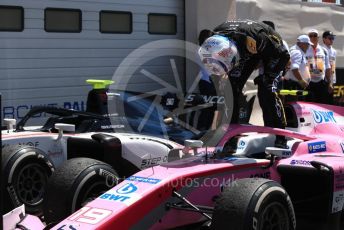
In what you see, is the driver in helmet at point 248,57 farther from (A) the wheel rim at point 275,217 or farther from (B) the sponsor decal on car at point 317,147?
(A) the wheel rim at point 275,217

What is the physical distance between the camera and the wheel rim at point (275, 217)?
3510 millimetres

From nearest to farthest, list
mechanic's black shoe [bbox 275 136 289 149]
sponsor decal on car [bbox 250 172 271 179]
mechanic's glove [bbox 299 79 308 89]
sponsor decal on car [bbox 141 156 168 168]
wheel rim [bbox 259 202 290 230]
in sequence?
wheel rim [bbox 259 202 290 230] < sponsor decal on car [bbox 250 172 271 179] < mechanic's black shoe [bbox 275 136 289 149] < sponsor decal on car [bbox 141 156 168 168] < mechanic's glove [bbox 299 79 308 89]

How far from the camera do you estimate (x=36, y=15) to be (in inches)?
344

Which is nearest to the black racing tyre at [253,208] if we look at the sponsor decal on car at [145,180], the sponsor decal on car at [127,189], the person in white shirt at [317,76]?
the sponsor decal on car at [145,180]

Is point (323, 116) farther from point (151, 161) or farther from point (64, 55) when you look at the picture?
point (64, 55)

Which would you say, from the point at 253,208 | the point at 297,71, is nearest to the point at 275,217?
the point at 253,208

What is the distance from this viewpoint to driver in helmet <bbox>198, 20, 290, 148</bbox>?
4.49 m

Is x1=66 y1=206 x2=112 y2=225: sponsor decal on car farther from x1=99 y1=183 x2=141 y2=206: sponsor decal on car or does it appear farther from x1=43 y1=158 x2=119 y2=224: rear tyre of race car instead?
x1=43 y1=158 x2=119 y2=224: rear tyre of race car

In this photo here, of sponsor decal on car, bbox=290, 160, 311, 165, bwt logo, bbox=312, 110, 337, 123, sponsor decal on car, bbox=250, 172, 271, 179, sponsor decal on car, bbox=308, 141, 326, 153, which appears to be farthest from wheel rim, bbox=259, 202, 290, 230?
bwt logo, bbox=312, 110, 337, 123

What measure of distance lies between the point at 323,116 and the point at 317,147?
30.5 inches

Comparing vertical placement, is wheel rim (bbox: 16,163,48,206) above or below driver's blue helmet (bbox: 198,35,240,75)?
below

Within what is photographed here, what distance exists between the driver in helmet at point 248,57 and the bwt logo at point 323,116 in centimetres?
54

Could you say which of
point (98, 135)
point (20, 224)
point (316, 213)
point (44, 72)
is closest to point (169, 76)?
point (44, 72)

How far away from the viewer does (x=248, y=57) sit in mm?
4875
